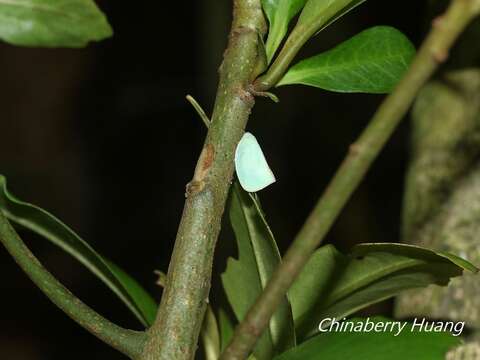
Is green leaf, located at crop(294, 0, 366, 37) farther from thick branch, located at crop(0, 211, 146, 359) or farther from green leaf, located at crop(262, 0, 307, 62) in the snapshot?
thick branch, located at crop(0, 211, 146, 359)

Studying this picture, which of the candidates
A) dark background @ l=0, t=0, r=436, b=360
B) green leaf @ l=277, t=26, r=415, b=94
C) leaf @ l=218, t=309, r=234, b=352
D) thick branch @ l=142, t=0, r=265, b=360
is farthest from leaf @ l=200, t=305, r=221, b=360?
dark background @ l=0, t=0, r=436, b=360

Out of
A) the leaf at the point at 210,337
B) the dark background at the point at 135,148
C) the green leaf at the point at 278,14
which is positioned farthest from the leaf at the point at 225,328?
A: the dark background at the point at 135,148

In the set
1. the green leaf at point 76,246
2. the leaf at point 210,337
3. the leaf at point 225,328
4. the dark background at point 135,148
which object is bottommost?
the dark background at point 135,148

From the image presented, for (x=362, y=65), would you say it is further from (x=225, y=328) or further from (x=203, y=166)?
(x=225, y=328)

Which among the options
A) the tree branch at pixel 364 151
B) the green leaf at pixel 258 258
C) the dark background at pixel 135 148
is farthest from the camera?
the dark background at pixel 135 148

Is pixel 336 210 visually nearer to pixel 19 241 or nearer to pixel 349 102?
pixel 19 241

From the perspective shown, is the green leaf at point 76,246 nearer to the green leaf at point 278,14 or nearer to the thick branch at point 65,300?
the thick branch at point 65,300

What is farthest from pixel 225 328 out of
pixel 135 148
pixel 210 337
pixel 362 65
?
pixel 135 148
